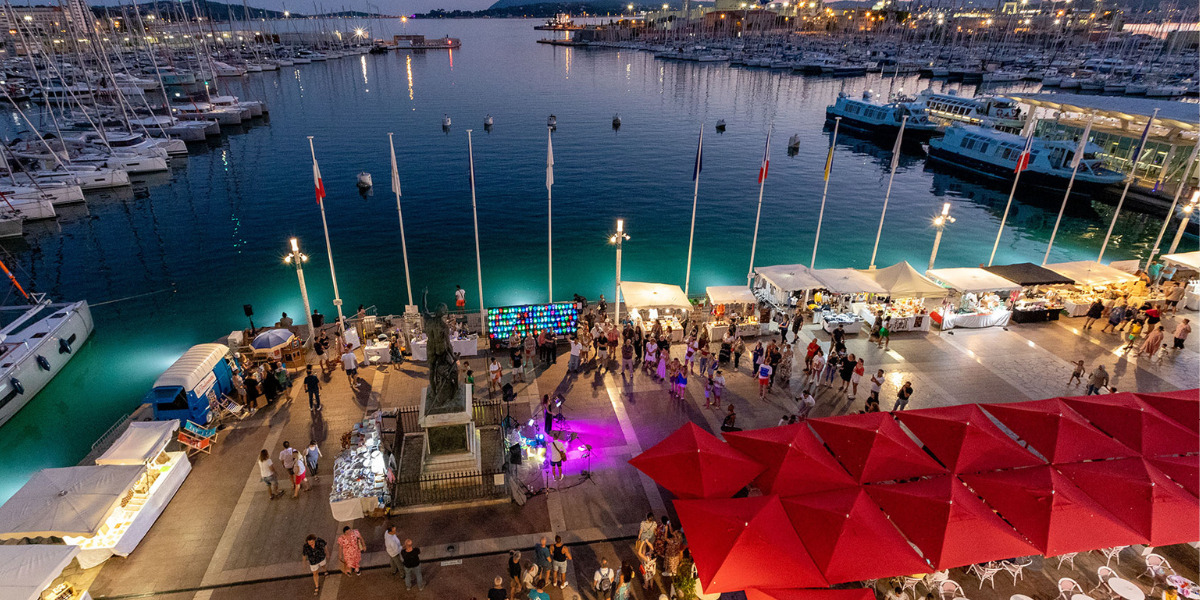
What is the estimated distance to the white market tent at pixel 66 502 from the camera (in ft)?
40.0

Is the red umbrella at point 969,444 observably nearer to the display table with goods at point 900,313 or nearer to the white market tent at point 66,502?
the display table with goods at point 900,313

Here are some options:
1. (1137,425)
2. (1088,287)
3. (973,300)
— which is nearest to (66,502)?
(1137,425)

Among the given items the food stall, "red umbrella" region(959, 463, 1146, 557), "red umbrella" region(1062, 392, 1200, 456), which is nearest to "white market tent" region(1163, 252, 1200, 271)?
"red umbrella" region(1062, 392, 1200, 456)

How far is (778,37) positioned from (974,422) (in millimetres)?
214899

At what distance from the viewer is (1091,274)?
27.3 meters

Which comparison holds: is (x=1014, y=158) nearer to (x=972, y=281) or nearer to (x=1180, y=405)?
(x=972, y=281)

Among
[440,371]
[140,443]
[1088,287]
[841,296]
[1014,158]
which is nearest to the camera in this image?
[440,371]

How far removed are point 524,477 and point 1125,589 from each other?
551 inches

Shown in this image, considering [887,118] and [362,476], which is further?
[887,118]

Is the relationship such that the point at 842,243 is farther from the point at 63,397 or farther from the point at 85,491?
the point at 63,397

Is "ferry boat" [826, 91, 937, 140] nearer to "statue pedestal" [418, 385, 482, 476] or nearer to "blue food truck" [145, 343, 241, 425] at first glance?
"statue pedestal" [418, 385, 482, 476]

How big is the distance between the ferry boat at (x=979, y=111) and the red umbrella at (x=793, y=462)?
7699cm

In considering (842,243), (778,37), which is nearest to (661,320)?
(842,243)

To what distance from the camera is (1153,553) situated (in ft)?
43.7
